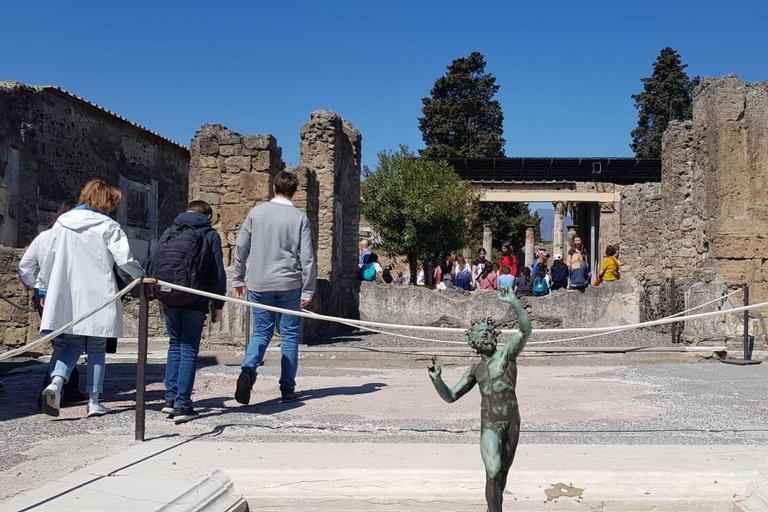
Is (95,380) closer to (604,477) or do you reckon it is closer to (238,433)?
(238,433)

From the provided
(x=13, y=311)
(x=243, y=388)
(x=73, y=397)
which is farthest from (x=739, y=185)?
(x=13, y=311)

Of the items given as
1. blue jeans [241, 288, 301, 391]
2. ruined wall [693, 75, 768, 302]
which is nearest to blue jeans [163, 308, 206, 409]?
blue jeans [241, 288, 301, 391]

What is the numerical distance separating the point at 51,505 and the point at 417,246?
30242 mm

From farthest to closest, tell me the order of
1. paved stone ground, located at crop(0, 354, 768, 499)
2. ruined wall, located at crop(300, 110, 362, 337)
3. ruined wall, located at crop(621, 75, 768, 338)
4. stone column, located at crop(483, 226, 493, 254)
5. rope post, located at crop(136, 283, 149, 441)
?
stone column, located at crop(483, 226, 493, 254) → ruined wall, located at crop(300, 110, 362, 337) → ruined wall, located at crop(621, 75, 768, 338) → paved stone ground, located at crop(0, 354, 768, 499) → rope post, located at crop(136, 283, 149, 441)

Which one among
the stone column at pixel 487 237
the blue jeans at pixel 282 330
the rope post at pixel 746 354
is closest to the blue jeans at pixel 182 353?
the blue jeans at pixel 282 330

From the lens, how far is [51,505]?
2.97 meters

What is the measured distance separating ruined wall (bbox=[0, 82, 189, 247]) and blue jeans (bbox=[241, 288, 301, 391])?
13.7m

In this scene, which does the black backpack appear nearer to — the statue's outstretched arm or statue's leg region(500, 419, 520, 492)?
the statue's outstretched arm

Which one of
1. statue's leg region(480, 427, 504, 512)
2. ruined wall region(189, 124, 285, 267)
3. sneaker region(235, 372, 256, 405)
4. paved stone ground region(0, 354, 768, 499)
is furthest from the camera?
ruined wall region(189, 124, 285, 267)

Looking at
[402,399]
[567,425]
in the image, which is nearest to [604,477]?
[567,425]

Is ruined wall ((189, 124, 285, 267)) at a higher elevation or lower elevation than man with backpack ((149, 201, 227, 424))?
higher

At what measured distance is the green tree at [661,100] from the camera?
4722 cm

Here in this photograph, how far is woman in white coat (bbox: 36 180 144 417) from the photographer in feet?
16.8

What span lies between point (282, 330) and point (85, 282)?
1.45 m
